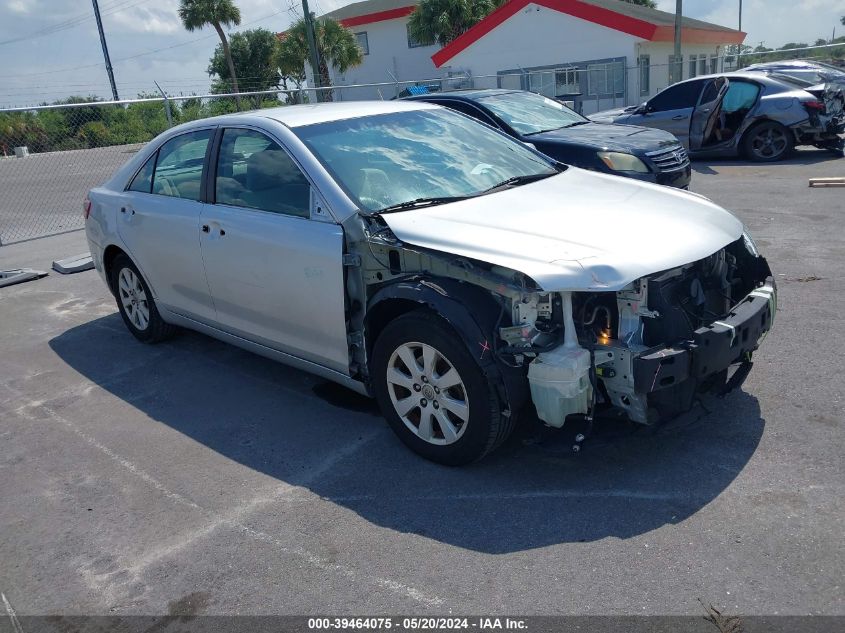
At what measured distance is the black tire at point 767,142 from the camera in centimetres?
1297

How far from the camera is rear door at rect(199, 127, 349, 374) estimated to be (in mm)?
4113

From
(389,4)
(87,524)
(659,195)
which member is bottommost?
(87,524)

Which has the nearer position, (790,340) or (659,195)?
(659,195)

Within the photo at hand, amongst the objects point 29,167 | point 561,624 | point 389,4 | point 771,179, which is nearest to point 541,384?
point 561,624

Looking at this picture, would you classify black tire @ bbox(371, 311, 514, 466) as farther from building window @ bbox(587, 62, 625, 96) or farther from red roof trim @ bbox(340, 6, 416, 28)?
red roof trim @ bbox(340, 6, 416, 28)

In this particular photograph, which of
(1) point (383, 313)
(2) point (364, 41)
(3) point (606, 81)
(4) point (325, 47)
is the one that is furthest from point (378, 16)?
(1) point (383, 313)

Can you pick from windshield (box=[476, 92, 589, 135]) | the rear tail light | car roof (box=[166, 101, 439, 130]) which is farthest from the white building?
car roof (box=[166, 101, 439, 130])

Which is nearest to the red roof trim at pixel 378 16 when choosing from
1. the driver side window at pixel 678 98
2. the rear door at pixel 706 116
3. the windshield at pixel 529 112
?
the driver side window at pixel 678 98

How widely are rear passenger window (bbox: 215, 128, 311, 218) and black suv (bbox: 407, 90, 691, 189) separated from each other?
4.25 metres

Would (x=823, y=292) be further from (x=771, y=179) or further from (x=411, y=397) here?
(x=771, y=179)

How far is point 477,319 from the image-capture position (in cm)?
349

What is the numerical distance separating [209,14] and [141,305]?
4132 centimetres

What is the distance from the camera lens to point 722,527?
316cm

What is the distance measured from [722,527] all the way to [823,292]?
3516 millimetres
